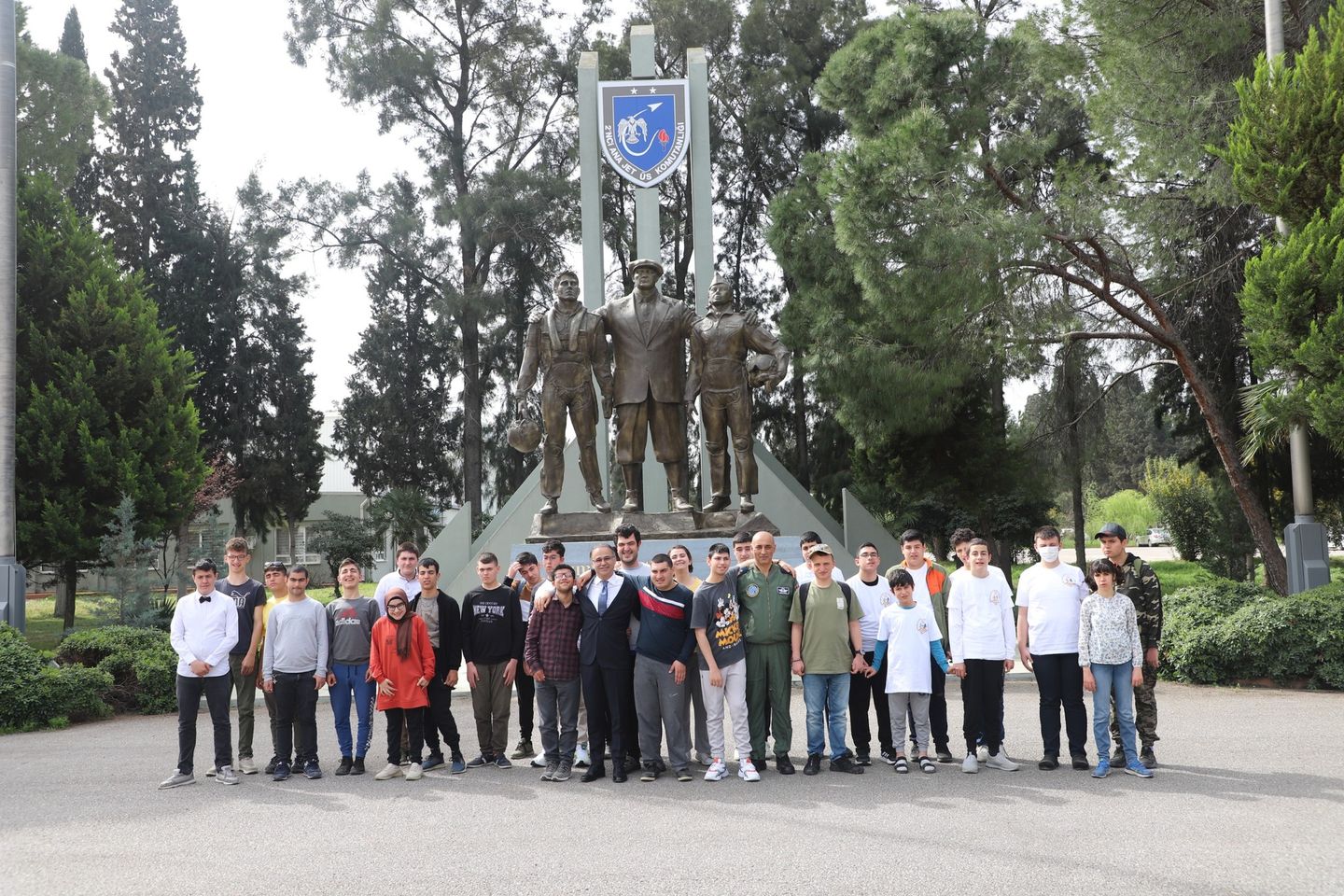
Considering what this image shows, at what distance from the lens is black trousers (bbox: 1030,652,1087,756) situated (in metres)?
6.62

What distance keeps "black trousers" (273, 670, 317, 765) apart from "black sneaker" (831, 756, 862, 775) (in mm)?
3213

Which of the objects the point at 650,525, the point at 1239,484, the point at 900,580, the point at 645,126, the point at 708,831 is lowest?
the point at 708,831

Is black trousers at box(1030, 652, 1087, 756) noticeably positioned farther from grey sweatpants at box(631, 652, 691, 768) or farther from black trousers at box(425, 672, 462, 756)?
black trousers at box(425, 672, 462, 756)

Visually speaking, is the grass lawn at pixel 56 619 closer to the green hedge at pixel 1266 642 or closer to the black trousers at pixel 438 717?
the black trousers at pixel 438 717

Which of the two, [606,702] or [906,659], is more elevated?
[906,659]

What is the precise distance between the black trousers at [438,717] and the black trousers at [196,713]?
112 centimetres

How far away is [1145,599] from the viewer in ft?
22.0

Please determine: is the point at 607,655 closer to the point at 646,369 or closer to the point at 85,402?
the point at 646,369

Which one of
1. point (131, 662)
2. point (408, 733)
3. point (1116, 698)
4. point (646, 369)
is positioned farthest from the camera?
point (646, 369)

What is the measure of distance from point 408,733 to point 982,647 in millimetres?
3572

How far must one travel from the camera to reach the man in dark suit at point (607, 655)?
262 inches

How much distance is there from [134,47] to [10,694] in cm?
2518

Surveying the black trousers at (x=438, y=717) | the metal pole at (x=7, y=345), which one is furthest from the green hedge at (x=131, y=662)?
the black trousers at (x=438, y=717)

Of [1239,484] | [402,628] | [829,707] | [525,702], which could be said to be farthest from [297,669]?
[1239,484]
